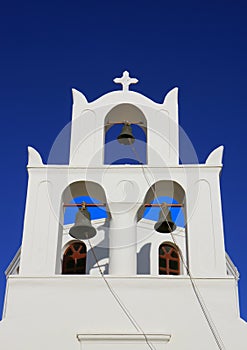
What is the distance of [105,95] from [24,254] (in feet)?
10.9

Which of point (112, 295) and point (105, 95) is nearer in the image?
point (112, 295)

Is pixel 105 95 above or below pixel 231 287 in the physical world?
above

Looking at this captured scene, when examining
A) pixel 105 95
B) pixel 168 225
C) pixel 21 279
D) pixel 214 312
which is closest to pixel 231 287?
pixel 214 312

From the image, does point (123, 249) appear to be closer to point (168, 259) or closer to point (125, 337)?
point (125, 337)

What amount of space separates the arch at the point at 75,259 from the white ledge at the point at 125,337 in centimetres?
465

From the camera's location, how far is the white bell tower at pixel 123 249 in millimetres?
7469

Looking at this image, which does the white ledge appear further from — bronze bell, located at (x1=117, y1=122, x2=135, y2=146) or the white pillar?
bronze bell, located at (x1=117, y1=122, x2=135, y2=146)

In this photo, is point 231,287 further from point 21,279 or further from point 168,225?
point 21,279

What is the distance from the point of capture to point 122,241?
862cm

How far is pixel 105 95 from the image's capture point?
9.84 m

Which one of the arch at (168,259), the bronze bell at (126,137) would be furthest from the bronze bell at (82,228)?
the arch at (168,259)

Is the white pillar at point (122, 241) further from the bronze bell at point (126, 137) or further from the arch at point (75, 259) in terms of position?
the arch at point (75, 259)

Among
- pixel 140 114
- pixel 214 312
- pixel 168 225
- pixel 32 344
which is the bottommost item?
pixel 32 344

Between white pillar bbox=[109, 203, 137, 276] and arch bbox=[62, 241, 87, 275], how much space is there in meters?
3.58
